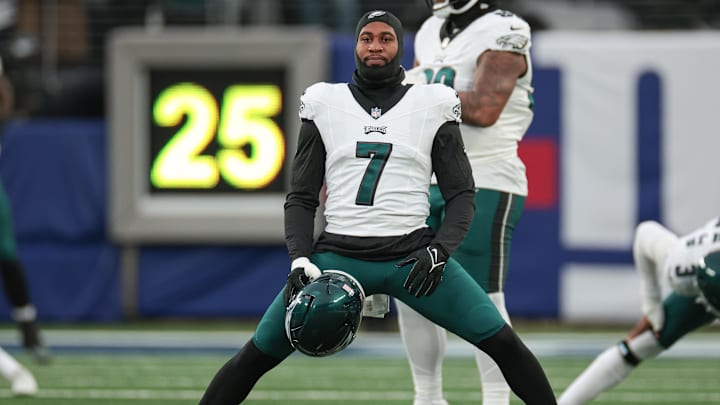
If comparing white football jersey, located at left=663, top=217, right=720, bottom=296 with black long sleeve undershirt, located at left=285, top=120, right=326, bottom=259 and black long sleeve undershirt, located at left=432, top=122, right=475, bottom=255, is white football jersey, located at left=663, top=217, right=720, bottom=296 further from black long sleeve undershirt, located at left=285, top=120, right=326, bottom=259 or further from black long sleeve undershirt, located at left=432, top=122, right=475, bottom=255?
black long sleeve undershirt, located at left=285, top=120, right=326, bottom=259

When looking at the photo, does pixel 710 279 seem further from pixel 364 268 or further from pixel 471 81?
pixel 364 268

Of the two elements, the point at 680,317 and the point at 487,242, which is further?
the point at 680,317

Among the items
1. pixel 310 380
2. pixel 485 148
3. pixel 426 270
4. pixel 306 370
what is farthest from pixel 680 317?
pixel 306 370

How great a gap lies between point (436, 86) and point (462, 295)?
0.65 meters

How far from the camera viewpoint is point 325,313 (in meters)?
3.75

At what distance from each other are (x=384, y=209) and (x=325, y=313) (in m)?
0.39

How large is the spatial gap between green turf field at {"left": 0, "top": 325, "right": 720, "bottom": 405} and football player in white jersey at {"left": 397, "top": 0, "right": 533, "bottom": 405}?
124 cm

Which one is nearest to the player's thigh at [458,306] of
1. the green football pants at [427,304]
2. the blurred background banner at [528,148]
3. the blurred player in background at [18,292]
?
the green football pants at [427,304]

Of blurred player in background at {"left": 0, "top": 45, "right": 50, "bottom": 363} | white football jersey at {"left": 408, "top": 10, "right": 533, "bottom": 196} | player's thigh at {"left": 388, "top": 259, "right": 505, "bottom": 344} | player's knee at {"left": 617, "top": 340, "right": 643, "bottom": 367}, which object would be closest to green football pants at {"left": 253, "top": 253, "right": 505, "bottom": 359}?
player's thigh at {"left": 388, "top": 259, "right": 505, "bottom": 344}

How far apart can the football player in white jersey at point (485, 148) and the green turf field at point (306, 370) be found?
1.24m

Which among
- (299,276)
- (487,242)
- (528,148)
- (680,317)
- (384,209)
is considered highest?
(384,209)

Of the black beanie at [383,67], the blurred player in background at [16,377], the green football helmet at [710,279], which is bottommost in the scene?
the blurred player in background at [16,377]

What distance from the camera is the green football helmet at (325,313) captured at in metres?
3.75

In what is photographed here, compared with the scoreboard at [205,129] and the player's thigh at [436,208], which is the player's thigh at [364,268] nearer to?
the player's thigh at [436,208]
